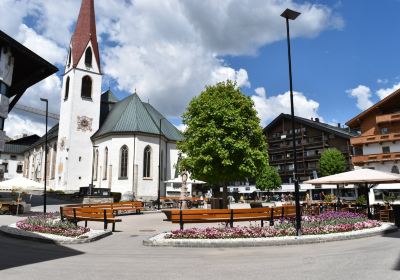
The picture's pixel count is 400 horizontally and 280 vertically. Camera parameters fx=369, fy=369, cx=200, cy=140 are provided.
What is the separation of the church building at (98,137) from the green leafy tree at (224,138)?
16792 millimetres

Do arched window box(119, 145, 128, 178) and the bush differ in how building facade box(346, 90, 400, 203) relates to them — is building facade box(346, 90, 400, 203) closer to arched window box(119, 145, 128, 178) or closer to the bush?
the bush

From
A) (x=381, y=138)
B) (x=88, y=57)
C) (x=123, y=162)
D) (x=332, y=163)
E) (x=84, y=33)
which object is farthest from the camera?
(x=332, y=163)

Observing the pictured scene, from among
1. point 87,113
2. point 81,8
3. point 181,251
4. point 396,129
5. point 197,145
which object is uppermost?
point 81,8

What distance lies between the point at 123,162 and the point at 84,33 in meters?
20.6

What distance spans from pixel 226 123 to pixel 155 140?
21.9 m

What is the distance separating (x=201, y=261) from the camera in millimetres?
9117

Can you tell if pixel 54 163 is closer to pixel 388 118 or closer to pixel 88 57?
pixel 88 57

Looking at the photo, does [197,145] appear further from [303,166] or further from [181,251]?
[303,166]

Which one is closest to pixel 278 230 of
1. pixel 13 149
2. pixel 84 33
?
pixel 84 33

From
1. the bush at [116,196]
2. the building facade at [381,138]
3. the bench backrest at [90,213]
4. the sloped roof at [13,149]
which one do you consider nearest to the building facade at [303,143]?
the building facade at [381,138]

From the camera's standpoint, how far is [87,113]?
52.3m

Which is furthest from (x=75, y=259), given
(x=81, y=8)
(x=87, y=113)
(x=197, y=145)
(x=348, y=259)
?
(x=81, y=8)

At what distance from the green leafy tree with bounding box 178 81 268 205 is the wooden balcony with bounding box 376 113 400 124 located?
670 inches

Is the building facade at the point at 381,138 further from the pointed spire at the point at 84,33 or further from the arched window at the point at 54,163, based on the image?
the arched window at the point at 54,163
